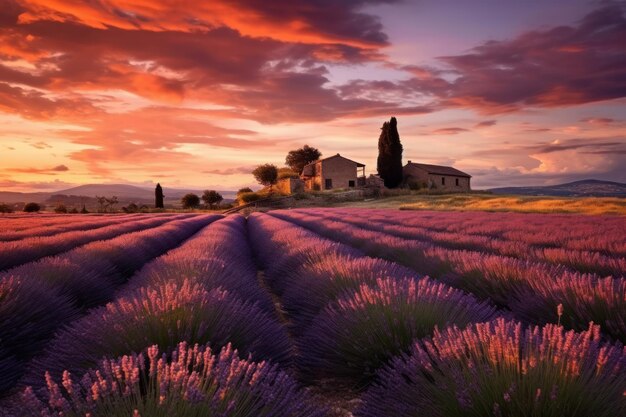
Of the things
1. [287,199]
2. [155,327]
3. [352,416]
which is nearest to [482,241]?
[352,416]

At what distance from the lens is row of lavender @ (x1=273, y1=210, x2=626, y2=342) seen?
3.00 metres

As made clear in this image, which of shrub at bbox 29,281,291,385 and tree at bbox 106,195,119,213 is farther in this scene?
tree at bbox 106,195,119,213

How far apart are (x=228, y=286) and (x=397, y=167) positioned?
46757 mm

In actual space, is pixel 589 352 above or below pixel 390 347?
above

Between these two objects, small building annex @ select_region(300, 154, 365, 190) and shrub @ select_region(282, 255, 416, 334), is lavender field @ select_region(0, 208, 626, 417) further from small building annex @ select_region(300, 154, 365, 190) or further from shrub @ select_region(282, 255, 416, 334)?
small building annex @ select_region(300, 154, 365, 190)

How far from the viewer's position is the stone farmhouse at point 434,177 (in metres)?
53.1

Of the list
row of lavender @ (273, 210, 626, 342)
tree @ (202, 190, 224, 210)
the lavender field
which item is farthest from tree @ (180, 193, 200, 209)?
row of lavender @ (273, 210, 626, 342)

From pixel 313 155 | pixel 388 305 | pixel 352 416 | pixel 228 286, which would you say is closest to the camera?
pixel 352 416

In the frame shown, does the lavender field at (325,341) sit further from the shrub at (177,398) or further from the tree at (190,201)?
the tree at (190,201)

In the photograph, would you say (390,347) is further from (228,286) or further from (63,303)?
(63,303)

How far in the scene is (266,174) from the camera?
61.1 meters

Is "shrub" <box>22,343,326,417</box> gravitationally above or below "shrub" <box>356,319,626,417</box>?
above

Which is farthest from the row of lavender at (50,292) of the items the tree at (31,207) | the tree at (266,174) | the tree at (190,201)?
the tree at (266,174)

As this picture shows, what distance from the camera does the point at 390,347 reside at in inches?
101
